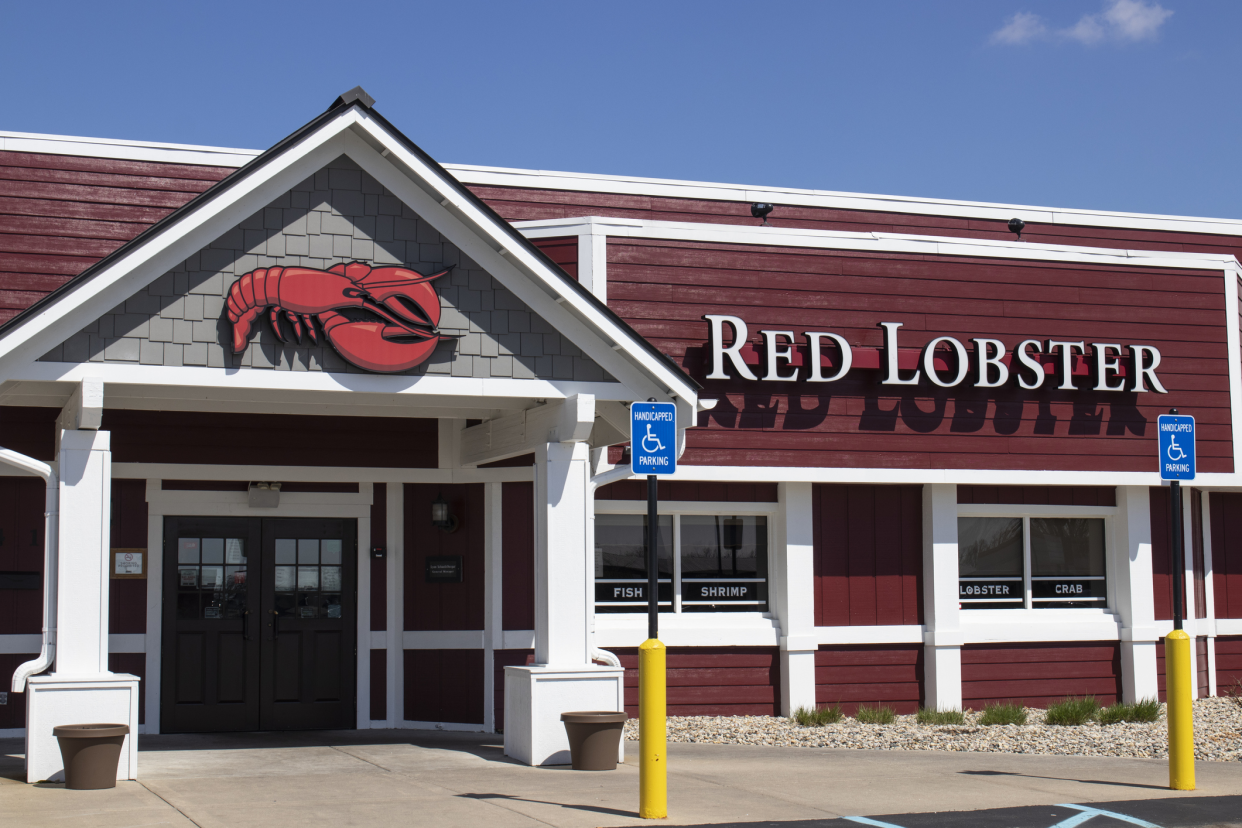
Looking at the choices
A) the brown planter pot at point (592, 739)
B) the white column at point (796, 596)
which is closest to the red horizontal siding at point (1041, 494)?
the white column at point (796, 596)

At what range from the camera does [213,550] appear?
1317cm

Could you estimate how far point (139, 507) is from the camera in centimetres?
1298

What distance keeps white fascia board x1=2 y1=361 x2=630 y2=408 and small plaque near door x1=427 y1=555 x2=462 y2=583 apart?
307cm

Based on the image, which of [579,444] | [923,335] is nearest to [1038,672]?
[923,335]

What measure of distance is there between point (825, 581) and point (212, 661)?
655 centimetres

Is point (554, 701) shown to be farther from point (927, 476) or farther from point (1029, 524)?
point (1029, 524)

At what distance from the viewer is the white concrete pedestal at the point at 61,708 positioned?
923cm

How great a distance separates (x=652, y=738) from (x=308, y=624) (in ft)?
19.8

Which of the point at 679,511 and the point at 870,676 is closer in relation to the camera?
the point at 679,511

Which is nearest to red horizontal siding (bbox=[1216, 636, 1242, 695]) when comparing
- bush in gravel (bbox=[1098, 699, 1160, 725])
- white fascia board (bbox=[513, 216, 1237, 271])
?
bush in gravel (bbox=[1098, 699, 1160, 725])

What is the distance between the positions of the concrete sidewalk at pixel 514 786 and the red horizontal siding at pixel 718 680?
1596 millimetres

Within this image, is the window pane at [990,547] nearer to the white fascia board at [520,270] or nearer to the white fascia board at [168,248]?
the white fascia board at [520,270]

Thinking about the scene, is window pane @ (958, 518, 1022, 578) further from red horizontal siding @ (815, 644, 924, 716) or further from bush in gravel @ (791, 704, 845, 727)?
bush in gravel @ (791, 704, 845, 727)

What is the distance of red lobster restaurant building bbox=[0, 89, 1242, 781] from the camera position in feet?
33.1
